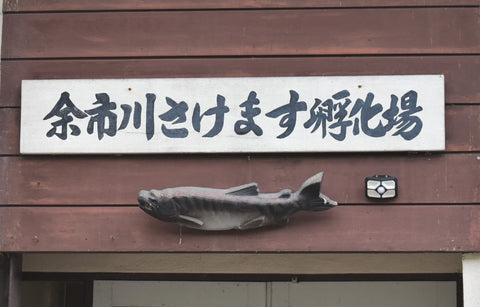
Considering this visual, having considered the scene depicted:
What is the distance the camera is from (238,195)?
4.21m

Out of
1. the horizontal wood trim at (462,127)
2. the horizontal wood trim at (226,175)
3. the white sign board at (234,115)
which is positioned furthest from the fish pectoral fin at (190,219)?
the horizontal wood trim at (462,127)

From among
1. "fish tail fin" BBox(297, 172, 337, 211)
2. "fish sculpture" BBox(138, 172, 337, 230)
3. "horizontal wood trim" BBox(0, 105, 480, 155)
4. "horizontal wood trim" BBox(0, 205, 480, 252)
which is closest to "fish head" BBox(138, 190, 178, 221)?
"fish sculpture" BBox(138, 172, 337, 230)

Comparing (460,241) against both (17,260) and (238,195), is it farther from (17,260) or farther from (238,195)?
(17,260)

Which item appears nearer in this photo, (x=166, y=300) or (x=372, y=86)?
(x=372, y=86)

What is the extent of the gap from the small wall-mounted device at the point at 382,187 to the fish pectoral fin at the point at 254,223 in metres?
0.59

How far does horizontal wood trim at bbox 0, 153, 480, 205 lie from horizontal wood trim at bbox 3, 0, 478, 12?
2.81 feet

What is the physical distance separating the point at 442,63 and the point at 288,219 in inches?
47.8

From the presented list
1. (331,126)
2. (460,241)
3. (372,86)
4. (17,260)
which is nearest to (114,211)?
(17,260)

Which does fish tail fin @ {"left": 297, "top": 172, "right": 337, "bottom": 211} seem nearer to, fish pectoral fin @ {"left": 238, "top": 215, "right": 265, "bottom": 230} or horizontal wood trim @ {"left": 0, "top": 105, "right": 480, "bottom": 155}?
fish pectoral fin @ {"left": 238, "top": 215, "right": 265, "bottom": 230}

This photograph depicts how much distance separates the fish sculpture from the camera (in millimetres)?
4164

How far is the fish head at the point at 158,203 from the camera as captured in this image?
13.6 ft

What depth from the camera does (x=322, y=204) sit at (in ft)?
13.7

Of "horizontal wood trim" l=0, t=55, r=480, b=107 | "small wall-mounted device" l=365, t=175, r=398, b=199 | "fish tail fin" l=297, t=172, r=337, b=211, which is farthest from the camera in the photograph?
"horizontal wood trim" l=0, t=55, r=480, b=107

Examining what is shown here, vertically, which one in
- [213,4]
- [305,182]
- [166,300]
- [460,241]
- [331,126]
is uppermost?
[213,4]
